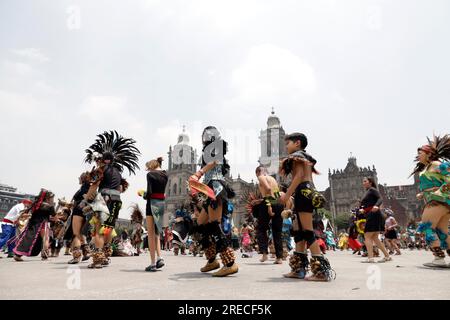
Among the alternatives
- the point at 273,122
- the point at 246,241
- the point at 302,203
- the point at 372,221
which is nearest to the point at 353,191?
the point at 273,122

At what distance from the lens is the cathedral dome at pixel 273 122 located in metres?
86.7

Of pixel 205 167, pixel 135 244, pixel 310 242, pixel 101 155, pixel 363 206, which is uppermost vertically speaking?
pixel 101 155

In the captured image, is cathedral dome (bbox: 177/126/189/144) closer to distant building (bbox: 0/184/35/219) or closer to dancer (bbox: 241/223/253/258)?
distant building (bbox: 0/184/35/219)

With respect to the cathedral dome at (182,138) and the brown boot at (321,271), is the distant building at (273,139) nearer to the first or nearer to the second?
the cathedral dome at (182,138)

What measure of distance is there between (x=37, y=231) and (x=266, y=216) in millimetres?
6567

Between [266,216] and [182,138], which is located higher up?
[182,138]

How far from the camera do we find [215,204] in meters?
4.78

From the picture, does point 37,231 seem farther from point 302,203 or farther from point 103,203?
point 302,203

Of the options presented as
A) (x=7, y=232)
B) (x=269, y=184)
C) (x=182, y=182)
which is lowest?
(x=7, y=232)

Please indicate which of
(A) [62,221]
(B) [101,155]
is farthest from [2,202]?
(B) [101,155]

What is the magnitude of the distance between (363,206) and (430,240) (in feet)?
6.28

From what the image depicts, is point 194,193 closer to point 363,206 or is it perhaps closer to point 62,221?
point 363,206

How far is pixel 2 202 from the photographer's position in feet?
363
